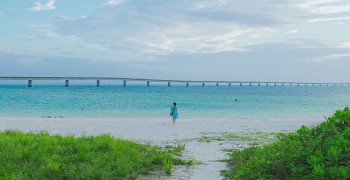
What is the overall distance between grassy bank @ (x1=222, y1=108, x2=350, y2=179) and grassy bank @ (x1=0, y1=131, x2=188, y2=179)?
3.32 m

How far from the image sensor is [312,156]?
4871 mm

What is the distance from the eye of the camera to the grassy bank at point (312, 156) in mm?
4699

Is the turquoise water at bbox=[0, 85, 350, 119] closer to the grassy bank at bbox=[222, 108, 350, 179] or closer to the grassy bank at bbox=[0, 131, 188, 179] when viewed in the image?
the grassy bank at bbox=[0, 131, 188, 179]

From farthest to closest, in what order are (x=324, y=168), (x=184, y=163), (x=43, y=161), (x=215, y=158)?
(x=215, y=158) < (x=184, y=163) < (x=43, y=161) < (x=324, y=168)

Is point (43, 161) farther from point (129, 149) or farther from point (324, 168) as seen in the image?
point (324, 168)

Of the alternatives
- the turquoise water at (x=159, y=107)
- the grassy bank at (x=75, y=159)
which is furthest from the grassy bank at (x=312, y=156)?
the turquoise water at (x=159, y=107)

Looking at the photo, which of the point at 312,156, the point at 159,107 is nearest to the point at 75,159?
the point at 312,156

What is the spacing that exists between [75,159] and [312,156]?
622cm

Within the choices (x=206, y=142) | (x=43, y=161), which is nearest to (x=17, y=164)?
(x=43, y=161)

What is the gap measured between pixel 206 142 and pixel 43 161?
759 cm

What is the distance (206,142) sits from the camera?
15.1 metres

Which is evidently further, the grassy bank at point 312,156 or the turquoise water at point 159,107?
the turquoise water at point 159,107

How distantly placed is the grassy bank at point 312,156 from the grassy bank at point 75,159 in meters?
3.32

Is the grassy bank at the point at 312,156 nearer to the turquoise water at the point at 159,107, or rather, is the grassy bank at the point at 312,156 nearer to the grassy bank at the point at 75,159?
the grassy bank at the point at 75,159
